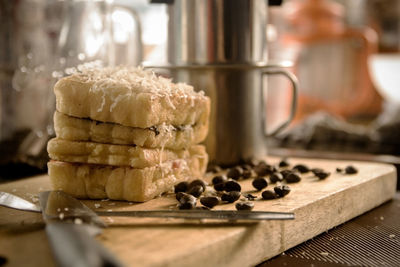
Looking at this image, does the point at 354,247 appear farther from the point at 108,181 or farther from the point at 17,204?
the point at 17,204

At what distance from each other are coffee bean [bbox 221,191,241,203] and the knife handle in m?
0.49

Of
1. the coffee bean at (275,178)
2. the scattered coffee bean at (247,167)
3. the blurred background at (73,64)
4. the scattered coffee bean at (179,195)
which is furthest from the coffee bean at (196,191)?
the blurred background at (73,64)

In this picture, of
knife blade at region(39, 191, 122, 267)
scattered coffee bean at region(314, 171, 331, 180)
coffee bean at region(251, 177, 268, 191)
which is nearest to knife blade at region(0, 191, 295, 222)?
knife blade at region(39, 191, 122, 267)

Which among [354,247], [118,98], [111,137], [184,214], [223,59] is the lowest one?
[354,247]

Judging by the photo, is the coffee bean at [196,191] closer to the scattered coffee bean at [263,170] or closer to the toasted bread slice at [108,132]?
the toasted bread slice at [108,132]

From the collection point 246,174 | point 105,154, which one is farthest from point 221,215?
A: point 246,174

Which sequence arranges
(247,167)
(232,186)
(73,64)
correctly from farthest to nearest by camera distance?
(73,64)
(247,167)
(232,186)

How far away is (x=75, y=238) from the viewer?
74 centimetres

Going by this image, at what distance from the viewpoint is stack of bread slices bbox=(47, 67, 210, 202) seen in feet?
4.02

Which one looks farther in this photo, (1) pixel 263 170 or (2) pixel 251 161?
(2) pixel 251 161

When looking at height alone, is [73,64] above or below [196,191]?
above

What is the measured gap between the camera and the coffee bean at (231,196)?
1.21 meters

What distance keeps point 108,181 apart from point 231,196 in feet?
1.06

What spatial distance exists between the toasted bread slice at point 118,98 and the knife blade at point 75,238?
0.27 meters
